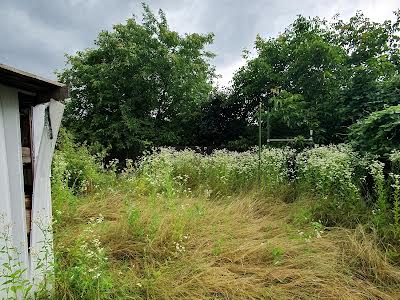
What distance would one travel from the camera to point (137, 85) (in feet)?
32.7

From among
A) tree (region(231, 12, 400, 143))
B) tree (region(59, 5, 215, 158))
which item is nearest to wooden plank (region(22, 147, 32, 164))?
tree (region(231, 12, 400, 143))

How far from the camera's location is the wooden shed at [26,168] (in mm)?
1747

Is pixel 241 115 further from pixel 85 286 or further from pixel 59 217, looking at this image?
pixel 85 286

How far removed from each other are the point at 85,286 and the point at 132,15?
33.1ft

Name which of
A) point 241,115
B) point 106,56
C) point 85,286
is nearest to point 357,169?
point 85,286

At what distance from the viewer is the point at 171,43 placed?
1007 cm

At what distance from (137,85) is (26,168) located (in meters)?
8.35

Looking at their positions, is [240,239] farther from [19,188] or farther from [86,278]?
[19,188]

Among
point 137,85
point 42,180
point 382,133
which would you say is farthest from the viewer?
point 137,85

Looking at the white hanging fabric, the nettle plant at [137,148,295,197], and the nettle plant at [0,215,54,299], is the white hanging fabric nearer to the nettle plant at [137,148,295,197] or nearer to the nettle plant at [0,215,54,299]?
the nettle plant at [0,215,54,299]

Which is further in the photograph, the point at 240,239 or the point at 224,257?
the point at 240,239

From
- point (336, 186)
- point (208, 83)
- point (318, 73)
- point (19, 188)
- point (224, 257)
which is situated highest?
point (208, 83)

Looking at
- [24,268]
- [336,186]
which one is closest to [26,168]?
[24,268]

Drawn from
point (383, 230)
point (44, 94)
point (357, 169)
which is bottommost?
point (383, 230)
